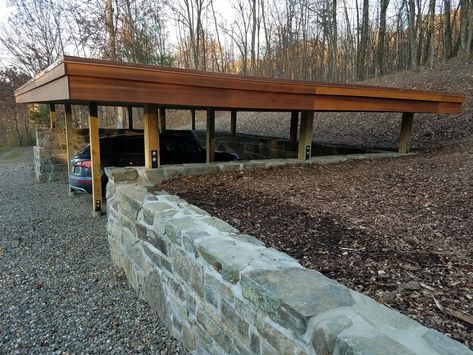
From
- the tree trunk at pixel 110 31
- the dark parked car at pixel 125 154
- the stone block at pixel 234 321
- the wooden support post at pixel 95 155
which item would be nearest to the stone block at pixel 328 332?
the stone block at pixel 234 321

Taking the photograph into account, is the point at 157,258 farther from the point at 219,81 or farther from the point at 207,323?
the point at 219,81

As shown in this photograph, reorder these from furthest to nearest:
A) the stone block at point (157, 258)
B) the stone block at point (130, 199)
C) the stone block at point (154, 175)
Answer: the stone block at point (154, 175), the stone block at point (130, 199), the stone block at point (157, 258)

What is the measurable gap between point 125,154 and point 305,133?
3703 mm

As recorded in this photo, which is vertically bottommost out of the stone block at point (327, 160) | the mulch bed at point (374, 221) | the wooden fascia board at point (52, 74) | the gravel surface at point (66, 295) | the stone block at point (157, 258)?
the gravel surface at point (66, 295)

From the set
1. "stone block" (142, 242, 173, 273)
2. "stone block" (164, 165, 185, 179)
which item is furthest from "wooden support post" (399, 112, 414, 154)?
"stone block" (142, 242, 173, 273)

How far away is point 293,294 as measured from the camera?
1.58 meters

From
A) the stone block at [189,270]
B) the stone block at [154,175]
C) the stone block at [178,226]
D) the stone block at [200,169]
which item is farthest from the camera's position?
the stone block at [200,169]

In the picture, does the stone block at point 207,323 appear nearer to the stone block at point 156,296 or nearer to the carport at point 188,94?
the stone block at point 156,296

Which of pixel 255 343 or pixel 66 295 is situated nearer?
pixel 255 343

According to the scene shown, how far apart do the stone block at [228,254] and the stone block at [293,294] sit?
0.11 m

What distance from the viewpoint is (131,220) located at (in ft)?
11.5

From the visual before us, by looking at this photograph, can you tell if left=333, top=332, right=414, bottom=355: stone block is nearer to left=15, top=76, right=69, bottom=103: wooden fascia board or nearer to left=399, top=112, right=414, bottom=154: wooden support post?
left=15, top=76, right=69, bottom=103: wooden fascia board

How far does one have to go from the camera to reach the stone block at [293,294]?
1475mm

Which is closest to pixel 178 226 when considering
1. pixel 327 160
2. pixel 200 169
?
pixel 200 169
